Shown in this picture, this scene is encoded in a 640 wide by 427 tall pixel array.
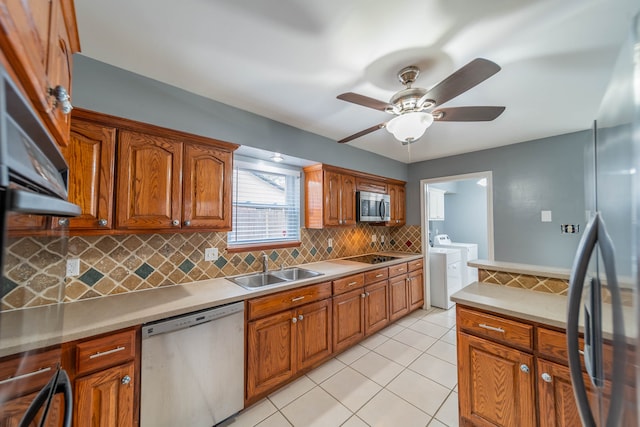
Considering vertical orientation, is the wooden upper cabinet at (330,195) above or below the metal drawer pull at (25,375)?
above

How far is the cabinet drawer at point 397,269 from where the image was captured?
3152 mm

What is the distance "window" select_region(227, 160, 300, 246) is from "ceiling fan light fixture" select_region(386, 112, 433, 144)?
1538 mm

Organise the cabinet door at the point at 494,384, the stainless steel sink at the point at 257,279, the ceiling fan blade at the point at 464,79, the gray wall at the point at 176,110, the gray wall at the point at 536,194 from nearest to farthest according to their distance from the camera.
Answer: the ceiling fan blade at the point at 464,79, the cabinet door at the point at 494,384, the gray wall at the point at 176,110, the stainless steel sink at the point at 257,279, the gray wall at the point at 536,194

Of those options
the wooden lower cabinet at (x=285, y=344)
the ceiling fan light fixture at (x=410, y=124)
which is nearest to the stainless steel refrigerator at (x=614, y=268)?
the ceiling fan light fixture at (x=410, y=124)

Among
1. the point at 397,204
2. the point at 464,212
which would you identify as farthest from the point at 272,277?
the point at 464,212

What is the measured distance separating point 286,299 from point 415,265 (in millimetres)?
2394

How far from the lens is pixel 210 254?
2.19 m

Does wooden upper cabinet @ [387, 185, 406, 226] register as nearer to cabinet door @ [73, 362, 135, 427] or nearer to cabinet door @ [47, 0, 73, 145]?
cabinet door @ [73, 362, 135, 427]

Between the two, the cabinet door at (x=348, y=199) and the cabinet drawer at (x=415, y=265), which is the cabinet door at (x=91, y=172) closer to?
the cabinet door at (x=348, y=199)

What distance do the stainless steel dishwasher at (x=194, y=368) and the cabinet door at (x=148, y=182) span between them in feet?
2.29

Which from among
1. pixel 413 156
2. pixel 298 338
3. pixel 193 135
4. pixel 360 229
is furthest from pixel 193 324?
pixel 413 156

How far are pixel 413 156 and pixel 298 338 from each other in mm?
3138

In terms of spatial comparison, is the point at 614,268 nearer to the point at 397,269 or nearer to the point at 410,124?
the point at 410,124

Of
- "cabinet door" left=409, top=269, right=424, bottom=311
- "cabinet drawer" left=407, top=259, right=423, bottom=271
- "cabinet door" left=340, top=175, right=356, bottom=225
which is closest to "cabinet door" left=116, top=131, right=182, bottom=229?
"cabinet door" left=340, top=175, right=356, bottom=225
